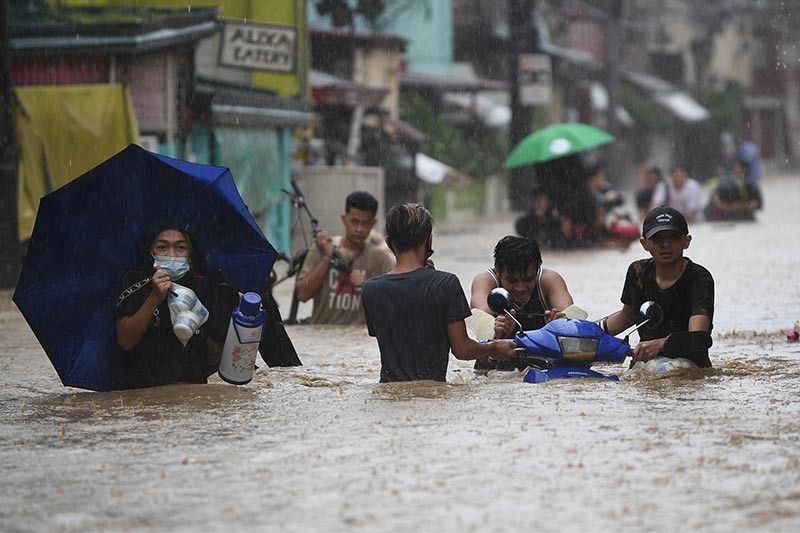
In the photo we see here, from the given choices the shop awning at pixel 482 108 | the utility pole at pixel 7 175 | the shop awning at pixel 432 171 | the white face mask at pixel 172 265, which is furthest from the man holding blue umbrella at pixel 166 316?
the shop awning at pixel 482 108

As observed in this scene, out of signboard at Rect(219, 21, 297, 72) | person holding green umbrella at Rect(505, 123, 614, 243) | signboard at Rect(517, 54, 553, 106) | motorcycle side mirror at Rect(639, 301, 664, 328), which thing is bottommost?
motorcycle side mirror at Rect(639, 301, 664, 328)

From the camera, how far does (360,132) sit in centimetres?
3344

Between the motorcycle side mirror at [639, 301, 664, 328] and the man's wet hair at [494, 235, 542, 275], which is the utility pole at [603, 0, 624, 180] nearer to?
the man's wet hair at [494, 235, 542, 275]

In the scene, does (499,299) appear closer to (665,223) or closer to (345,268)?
(665,223)

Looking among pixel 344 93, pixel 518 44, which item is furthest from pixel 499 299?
pixel 518 44

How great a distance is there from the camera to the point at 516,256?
8.94 metres

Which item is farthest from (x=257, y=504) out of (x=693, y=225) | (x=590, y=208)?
(x=693, y=225)

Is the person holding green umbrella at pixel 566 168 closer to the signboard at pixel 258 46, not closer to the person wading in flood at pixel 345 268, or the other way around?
the signboard at pixel 258 46

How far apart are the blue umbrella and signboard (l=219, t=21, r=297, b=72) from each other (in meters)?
12.6

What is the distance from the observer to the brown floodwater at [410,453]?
5695 mm

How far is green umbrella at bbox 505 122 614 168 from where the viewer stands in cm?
2588

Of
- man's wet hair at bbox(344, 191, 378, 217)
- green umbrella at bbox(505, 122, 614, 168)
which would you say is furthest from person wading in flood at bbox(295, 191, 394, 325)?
green umbrella at bbox(505, 122, 614, 168)

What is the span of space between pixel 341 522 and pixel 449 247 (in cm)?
2104

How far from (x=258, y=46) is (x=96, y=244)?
43.5 feet
